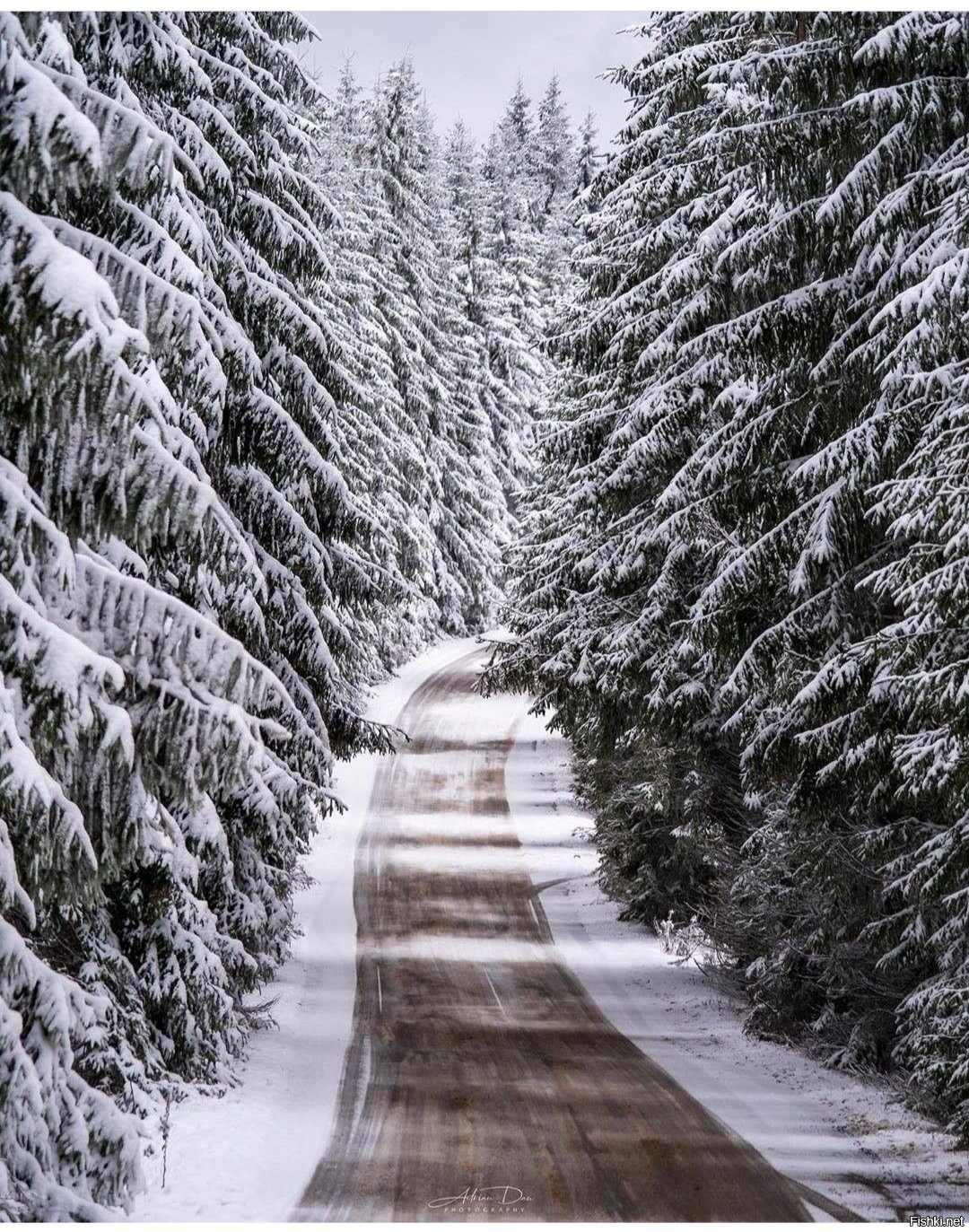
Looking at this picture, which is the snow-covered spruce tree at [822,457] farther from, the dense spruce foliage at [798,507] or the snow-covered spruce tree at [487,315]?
the snow-covered spruce tree at [487,315]

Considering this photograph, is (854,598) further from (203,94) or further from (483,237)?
(483,237)

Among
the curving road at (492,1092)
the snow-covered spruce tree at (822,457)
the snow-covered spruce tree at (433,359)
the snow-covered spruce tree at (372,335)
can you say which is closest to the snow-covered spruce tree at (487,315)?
the snow-covered spruce tree at (433,359)

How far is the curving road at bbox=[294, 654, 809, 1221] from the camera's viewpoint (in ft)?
26.1

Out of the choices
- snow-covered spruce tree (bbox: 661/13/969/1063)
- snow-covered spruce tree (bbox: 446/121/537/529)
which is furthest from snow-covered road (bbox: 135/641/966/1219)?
snow-covered spruce tree (bbox: 446/121/537/529)

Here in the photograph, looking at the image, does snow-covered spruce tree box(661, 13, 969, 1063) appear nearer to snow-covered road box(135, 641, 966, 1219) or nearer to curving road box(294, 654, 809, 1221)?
snow-covered road box(135, 641, 966, 1219)

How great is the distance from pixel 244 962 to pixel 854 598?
6.54 meters

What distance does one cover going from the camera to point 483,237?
126 ft

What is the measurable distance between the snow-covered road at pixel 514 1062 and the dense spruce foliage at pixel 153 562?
31.8 inches

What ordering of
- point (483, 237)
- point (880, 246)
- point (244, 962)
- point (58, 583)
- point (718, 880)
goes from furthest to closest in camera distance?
1. point (483, 237)
2. point (718, 880)
3. point (244, 962)
4. point (880, 246)
5. point (58, 583)

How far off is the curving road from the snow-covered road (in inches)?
1.9

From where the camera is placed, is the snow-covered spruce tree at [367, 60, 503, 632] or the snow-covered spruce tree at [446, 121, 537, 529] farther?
the snow-covered spruce tree at [446, 121, 537, 529]

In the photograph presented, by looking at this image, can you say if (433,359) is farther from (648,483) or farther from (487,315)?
(648,483)

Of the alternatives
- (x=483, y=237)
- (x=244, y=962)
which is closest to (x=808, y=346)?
(x=244, y=962)
